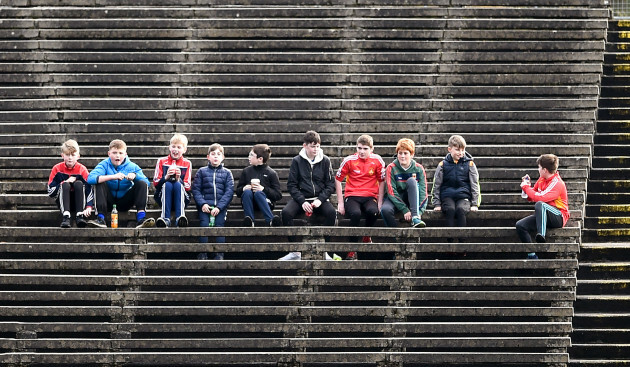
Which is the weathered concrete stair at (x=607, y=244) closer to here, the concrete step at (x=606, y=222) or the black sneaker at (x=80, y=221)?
the concrete step at (x=606, y=222)

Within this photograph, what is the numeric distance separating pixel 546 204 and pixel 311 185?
289cm

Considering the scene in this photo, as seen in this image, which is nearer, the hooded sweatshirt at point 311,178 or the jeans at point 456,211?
the jeans at point 456,211

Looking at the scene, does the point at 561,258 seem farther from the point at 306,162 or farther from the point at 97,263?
the point at 97,263

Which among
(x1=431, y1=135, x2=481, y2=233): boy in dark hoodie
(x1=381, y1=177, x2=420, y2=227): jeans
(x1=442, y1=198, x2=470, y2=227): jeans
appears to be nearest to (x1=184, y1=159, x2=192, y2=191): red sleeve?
(x1=381, y1=177, x2=420, y2=227): jeans

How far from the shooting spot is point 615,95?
1669cm

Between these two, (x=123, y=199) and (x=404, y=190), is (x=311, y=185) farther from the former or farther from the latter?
(x=123, y=199)

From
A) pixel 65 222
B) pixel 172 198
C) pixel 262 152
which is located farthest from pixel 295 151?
pixel 65 222

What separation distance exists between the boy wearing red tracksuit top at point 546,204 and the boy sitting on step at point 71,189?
531 centimetres

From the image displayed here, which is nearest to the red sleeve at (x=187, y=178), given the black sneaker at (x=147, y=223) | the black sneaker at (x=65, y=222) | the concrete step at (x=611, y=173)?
the black sneaker at (x=147, y=223)

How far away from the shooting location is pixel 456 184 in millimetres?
13734

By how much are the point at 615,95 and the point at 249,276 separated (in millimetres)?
6747

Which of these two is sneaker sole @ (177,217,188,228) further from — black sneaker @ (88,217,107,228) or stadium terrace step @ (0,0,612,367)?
black sneaker @ (88,217,107,228)

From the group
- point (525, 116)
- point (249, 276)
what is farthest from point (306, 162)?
point (525, 116)

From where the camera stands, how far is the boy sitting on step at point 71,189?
13.4m
